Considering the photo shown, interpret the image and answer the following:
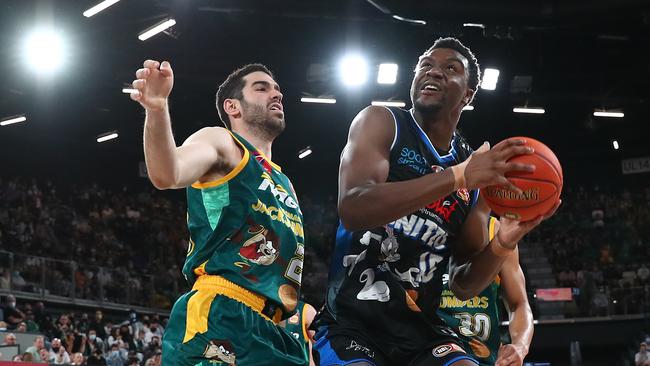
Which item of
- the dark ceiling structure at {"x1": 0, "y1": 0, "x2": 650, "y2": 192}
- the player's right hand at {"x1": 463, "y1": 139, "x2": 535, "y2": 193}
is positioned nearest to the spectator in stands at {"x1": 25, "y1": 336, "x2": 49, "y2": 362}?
the dark ceiling structure at {"x1": 0, "y1": 0, "x2": 650, "y2": 192}

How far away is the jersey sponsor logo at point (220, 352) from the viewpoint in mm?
4344

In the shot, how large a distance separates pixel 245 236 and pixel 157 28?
13.2 m

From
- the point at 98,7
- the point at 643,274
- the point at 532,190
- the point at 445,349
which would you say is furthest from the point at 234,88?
the point at 643,274

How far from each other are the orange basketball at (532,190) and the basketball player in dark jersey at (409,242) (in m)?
0.13

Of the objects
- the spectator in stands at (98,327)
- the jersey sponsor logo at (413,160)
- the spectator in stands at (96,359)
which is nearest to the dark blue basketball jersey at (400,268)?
the jersey sponsor logo at (413,160)

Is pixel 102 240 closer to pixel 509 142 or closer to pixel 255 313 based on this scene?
pixel 255 313

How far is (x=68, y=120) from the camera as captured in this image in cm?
2464

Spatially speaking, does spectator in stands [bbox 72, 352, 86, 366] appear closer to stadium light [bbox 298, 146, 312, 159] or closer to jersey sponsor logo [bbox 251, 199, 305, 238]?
jersey sponsor logo [bbox 251, 199, 305, 238]

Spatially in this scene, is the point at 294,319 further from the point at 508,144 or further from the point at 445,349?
the point at 508,144

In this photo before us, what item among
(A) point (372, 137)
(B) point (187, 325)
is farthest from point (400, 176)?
(B) point (187, 325)

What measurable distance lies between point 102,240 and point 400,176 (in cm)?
1958

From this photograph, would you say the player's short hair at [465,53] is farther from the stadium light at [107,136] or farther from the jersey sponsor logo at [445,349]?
the stadium light at [107,136]

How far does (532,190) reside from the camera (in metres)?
3.31

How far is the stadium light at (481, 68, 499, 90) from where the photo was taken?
776 inches
